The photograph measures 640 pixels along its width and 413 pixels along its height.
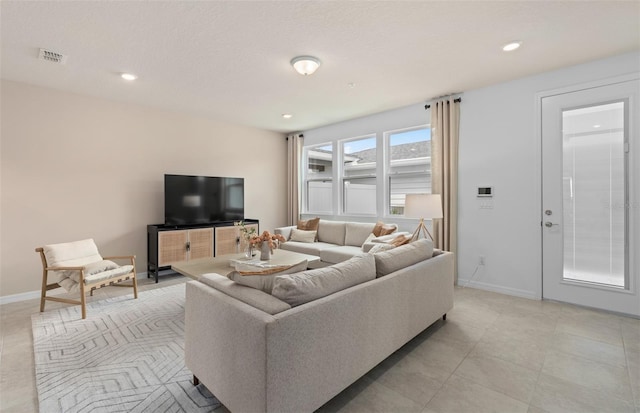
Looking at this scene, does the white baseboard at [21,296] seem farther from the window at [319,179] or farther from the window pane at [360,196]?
the window pane at [360,196]

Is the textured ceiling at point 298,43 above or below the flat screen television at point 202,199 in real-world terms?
above

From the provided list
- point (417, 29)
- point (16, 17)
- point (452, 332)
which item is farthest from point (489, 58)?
point (16, 17)

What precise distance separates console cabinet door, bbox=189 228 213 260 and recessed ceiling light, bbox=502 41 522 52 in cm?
456

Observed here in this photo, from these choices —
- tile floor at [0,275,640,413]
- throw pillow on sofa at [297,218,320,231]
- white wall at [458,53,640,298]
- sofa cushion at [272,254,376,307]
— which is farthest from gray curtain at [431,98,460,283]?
sofa cushion at [272,254,376,307]

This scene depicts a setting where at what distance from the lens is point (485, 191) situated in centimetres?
395

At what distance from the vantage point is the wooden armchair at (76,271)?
306cm

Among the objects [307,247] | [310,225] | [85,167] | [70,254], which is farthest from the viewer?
[310,225]

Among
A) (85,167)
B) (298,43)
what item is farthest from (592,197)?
(85,167)

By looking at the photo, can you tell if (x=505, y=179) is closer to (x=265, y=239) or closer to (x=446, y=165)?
(x=446, y=165)

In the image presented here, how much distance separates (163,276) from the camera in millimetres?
4719

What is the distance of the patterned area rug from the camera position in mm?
1781

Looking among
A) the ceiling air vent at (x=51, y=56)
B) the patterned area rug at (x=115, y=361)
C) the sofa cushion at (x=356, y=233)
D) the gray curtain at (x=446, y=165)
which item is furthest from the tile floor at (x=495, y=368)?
the ceiling air vent at (x=51, y=56)

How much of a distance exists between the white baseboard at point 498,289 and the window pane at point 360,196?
1.90 metres

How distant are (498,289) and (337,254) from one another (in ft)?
7.01
